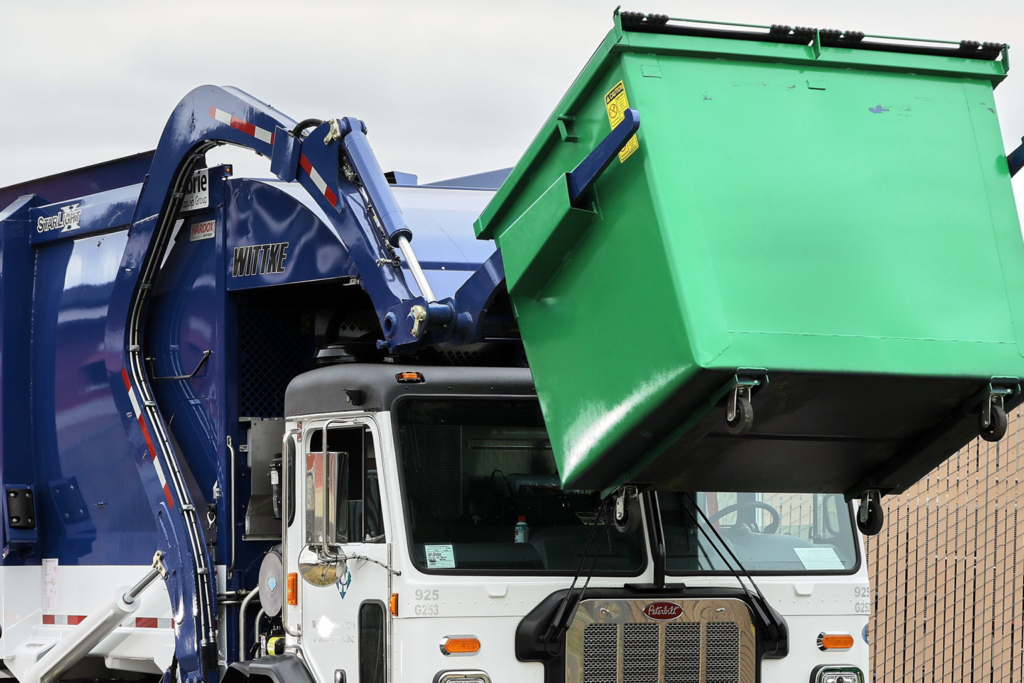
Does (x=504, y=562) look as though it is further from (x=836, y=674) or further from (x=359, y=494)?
(x=836, y=674)

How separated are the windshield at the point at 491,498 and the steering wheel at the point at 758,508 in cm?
40

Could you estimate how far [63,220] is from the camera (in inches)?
301

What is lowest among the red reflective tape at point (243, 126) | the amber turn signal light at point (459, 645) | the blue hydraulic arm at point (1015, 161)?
the amber turn signal light at point (459, 645)

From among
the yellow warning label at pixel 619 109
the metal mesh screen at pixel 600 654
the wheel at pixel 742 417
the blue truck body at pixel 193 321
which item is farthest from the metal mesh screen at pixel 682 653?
the yellow warning label at pixel 619 109

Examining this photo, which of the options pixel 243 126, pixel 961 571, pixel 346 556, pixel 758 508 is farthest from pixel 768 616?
pixel 961 571

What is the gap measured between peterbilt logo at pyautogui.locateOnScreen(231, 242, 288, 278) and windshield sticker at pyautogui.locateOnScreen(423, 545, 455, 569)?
1649mm

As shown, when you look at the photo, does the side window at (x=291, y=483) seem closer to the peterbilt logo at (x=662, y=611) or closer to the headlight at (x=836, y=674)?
the peterbilt logo at (x=662, y=611)

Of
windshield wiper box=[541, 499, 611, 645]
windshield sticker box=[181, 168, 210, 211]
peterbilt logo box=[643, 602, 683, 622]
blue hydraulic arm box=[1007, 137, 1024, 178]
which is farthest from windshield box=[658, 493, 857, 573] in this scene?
windshield sticker box=[181, 168, 210, 211]

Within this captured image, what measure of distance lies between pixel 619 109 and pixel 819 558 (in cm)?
243

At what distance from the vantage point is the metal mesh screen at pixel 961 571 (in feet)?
30.3

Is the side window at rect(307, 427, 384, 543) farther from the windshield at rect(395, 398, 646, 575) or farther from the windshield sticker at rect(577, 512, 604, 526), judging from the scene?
the windshield sticker at rect(577, 512, 604, 526)

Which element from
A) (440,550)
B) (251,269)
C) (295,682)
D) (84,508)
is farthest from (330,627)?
(84,508)

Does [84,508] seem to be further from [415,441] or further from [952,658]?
[952,658]

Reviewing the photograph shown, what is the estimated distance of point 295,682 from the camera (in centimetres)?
564
